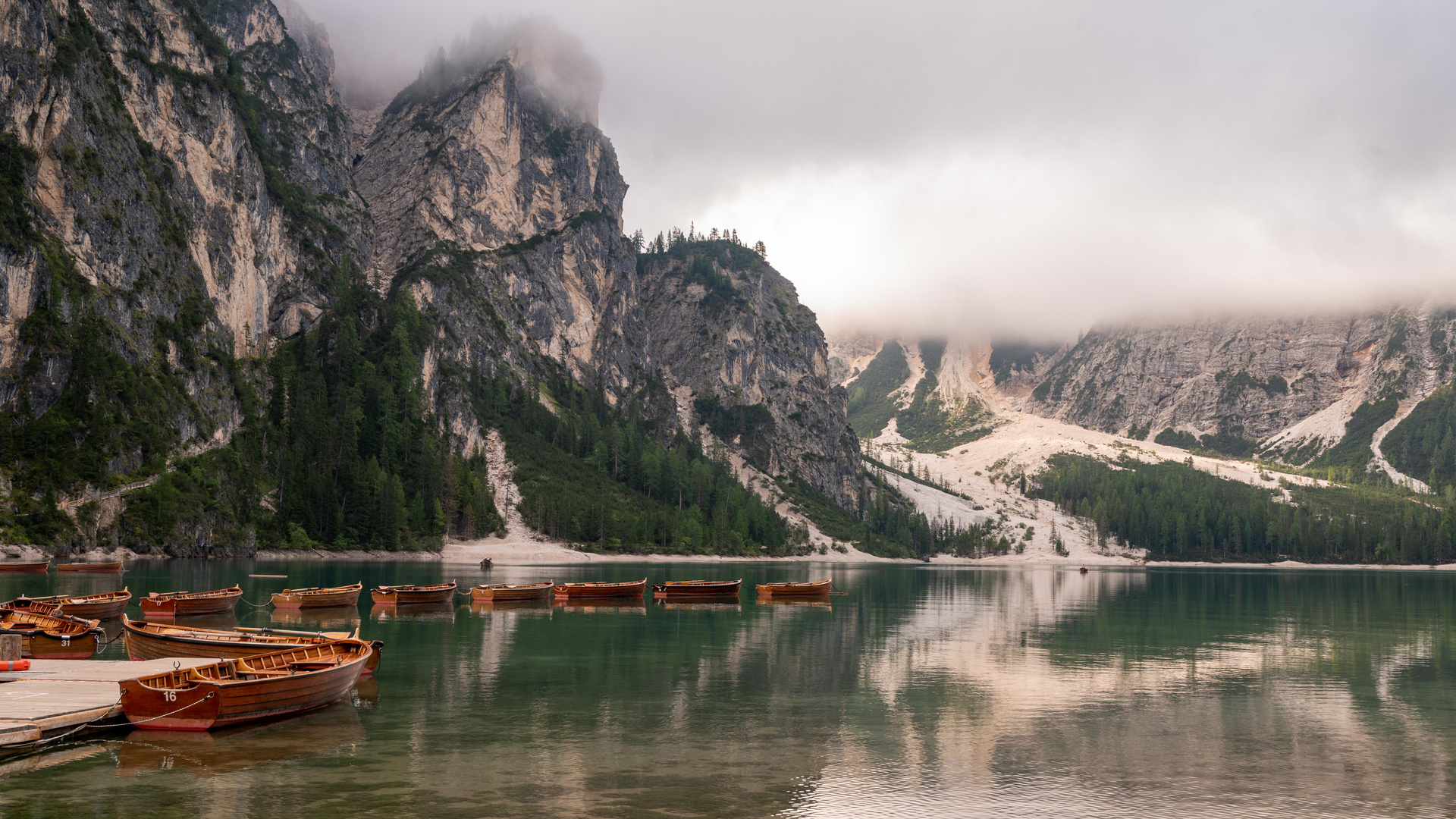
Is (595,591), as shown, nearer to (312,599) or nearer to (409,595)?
(409,595)

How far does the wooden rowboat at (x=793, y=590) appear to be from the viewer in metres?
120

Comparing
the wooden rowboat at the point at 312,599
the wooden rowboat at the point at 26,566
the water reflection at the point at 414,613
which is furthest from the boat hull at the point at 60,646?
the wooden rowboat at the point at 26,566

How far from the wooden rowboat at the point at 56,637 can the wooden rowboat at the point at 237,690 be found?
15542mm

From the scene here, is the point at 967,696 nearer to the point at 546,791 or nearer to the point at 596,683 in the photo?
the point at 596,683

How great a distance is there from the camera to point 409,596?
308 ft

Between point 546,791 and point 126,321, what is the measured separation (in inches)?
7383

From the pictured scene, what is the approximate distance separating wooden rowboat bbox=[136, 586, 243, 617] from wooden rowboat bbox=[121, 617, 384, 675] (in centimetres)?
2594

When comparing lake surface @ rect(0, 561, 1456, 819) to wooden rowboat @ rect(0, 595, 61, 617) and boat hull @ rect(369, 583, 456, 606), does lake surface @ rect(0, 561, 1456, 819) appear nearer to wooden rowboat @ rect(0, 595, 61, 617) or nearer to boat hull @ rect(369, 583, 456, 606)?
wooden rowboat @ rect(0, 595, 61, 617)

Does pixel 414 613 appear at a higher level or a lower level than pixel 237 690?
lower

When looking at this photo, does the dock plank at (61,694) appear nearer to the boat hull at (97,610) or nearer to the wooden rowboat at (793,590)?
the boat hull at (97,610)

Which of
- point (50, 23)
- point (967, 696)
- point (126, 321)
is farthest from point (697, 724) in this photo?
point (50, 23)

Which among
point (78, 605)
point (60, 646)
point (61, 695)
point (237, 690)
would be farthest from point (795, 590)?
point (61, 695)

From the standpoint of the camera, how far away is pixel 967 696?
49.0m

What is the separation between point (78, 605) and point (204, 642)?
86.9ft
